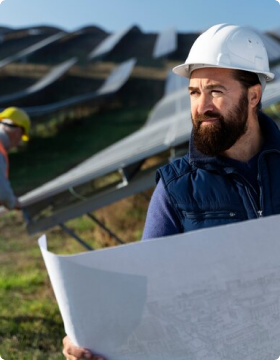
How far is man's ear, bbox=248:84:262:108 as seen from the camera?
163cm

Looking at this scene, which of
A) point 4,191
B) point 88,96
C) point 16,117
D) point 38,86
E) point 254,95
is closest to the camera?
point 254,95

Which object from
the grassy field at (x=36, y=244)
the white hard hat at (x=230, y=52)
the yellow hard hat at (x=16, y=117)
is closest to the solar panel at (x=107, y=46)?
the grassy field at (x=36, y=244)

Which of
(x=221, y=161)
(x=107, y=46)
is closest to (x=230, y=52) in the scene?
(x=221, y=161)

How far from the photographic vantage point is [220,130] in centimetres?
155

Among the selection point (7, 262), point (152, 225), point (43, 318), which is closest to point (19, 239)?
point (7, 262)

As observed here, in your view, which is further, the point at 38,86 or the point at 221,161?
the point at 38,86

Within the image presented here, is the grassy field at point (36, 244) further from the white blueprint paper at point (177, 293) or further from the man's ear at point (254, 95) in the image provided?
the man's ear at point (254, 95)

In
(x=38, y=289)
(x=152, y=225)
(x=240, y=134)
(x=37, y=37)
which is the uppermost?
(x=240, y=134)

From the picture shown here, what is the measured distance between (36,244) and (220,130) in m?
5.49

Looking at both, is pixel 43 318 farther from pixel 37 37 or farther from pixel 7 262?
pixel 37 37

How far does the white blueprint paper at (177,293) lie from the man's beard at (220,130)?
0.36m

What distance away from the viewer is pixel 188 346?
53.2 inches

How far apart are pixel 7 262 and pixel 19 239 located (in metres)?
0.89

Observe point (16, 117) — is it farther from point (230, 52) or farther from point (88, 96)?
point (88, 96)
